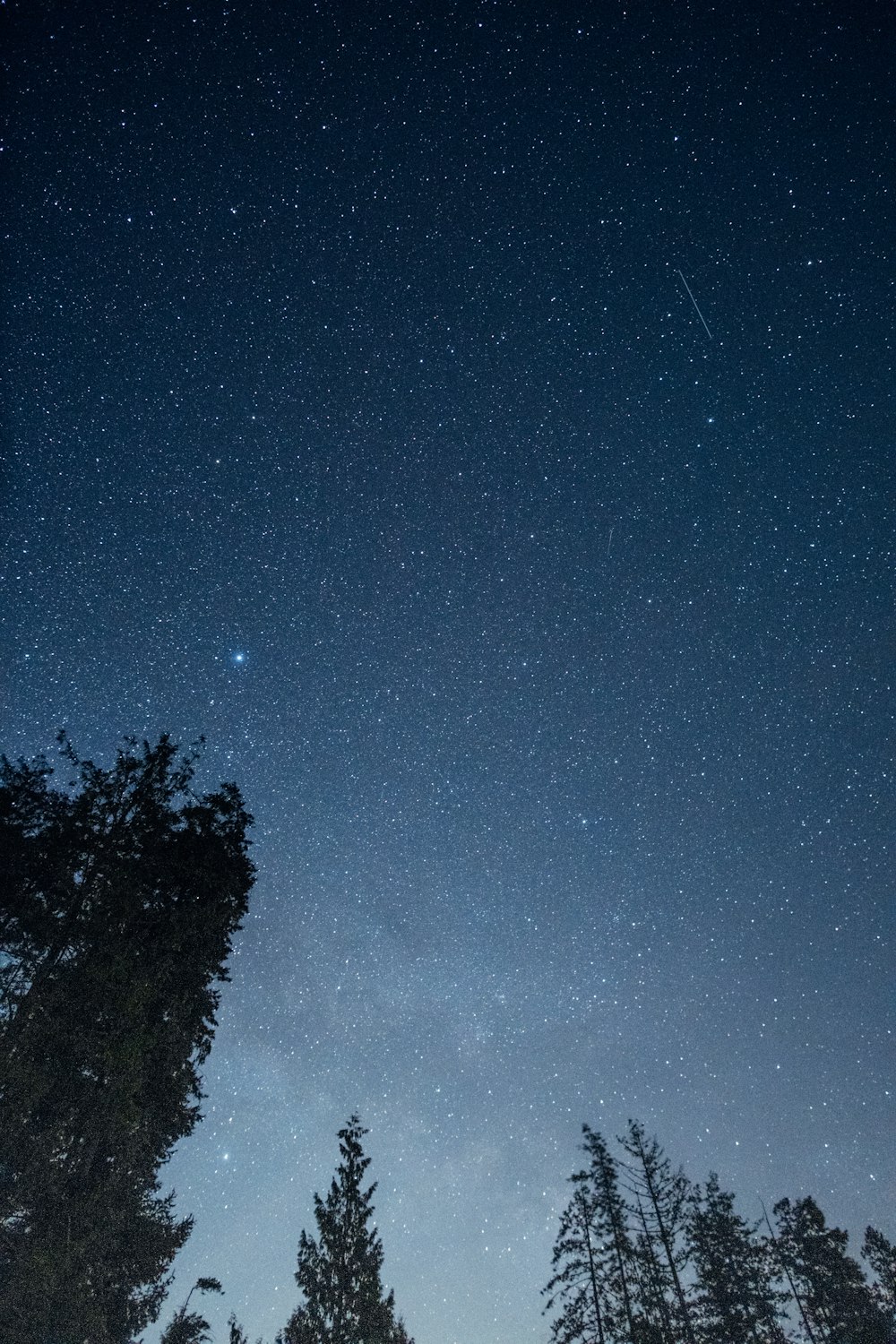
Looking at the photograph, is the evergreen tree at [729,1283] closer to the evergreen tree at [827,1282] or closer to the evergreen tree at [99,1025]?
the evergreen tree at [827,1282]

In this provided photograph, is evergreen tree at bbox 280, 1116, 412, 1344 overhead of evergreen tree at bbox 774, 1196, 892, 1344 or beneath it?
overhead

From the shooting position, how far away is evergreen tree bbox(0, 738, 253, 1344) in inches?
489

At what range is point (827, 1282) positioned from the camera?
115ft

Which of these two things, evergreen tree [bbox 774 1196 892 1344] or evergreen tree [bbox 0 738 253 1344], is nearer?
evergreen tree [bbox 0 738 253 1344]

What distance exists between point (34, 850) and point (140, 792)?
107 inches

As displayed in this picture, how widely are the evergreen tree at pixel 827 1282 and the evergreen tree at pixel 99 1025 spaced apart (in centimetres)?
3651

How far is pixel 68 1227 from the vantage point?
12.5m

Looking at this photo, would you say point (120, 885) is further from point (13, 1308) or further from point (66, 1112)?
point (13, 1308)

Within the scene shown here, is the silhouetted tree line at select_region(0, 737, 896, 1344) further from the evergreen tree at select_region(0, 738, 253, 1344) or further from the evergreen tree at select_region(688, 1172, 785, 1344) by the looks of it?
the evergreen tree at select_region(688, 1172, 785, 1344)

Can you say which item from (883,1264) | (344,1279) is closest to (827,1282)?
(883,1264)

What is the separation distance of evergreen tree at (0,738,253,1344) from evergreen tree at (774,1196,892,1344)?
36.5 meters

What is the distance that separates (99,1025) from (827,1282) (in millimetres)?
42427

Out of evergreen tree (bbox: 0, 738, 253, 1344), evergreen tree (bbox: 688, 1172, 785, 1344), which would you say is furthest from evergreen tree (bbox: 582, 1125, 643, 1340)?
evergreen tree (bbox: 0, 738, 253, 1344)

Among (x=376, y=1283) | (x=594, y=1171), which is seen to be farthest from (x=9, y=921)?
(x=594, y=1171)
